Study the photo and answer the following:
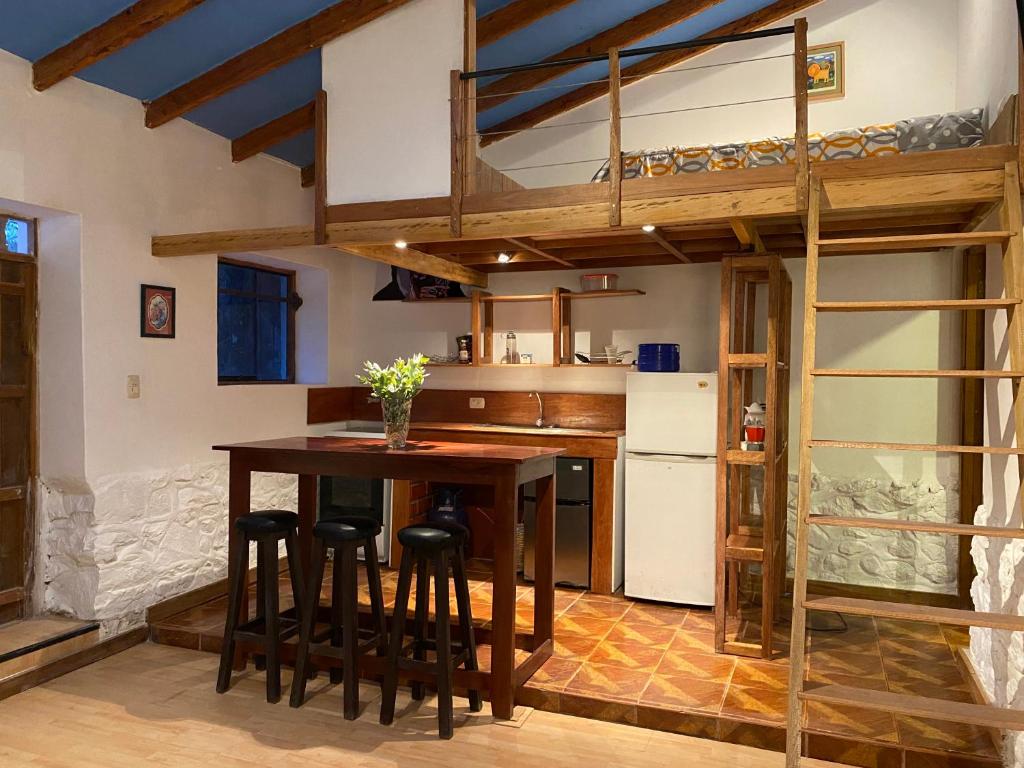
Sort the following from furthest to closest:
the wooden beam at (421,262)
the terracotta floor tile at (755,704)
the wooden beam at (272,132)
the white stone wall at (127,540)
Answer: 1. the wooden beam at (272,132)
2. the wooden beam at (421,262)
3. the white stone wall at (127,540)
4. the terracotta floor tile at (755,704)

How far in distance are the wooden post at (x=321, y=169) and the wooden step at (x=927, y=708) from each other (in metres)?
3.13

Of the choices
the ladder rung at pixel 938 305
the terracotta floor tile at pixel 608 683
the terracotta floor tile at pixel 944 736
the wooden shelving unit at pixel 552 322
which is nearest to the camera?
the ladder rung at pixel 938 305

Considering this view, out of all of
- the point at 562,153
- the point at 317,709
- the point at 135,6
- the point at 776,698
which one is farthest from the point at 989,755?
the point at 135,6

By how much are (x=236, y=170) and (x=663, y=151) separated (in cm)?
298

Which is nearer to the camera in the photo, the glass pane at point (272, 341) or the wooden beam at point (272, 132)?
the wooden beam at point (272, 132)

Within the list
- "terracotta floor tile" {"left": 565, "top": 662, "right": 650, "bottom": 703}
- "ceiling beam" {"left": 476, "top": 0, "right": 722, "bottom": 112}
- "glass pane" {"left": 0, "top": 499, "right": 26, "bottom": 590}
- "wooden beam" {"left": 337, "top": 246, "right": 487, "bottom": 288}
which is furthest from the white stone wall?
"ceiling beam" {"left": 476, "top": 0, "right": 722, "bottom": 112}

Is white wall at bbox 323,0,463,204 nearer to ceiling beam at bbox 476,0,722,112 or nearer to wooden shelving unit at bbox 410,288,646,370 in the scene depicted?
ceiling beam at bbox 476,0,722,112

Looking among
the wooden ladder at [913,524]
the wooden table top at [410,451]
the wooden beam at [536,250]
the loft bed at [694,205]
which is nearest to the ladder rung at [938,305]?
the wooden ladder at [913,524]

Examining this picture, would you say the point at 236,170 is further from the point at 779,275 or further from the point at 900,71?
the point at 900,71

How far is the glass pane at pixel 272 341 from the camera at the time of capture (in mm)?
6051

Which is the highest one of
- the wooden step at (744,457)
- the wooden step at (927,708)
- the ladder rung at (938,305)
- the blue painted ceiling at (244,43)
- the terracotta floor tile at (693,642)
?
the blue painted ceiling at (244,43)

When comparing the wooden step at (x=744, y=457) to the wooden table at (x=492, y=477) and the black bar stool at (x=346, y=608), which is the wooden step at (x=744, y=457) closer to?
the wooden table at (x=492, y=477)

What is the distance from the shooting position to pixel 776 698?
354 cm

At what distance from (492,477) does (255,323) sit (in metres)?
3.19
